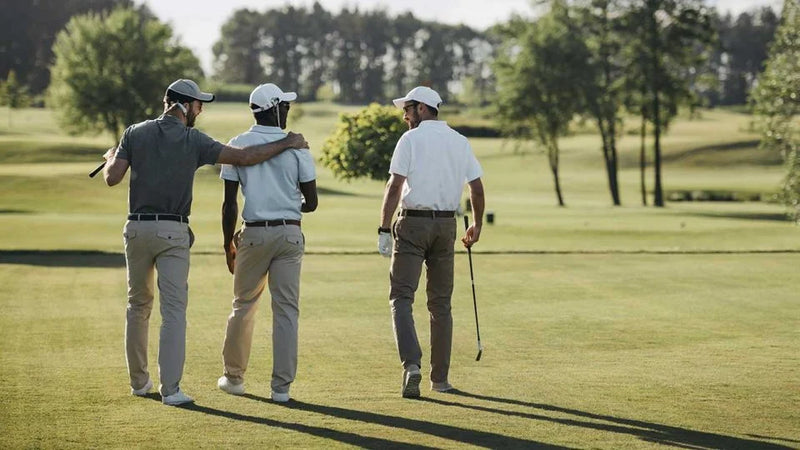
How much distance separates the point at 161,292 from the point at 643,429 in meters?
3.78

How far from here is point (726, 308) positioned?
1720cm

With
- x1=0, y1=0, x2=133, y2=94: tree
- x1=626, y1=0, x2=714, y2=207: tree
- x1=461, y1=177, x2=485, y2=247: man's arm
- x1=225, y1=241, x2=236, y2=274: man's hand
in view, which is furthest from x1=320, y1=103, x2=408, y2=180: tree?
x1=0, y1=0, x2=133, y2=94: tree

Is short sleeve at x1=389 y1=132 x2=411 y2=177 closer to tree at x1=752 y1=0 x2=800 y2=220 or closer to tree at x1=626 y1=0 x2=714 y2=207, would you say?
tree at x1=752 y1=0 x2=800 y2=220

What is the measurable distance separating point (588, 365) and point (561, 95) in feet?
212

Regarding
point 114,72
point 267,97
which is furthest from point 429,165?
point 114,72

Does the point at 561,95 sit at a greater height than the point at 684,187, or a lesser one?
greater

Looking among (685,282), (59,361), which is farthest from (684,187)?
(59,361)

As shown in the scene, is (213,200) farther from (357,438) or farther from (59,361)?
(357,438)

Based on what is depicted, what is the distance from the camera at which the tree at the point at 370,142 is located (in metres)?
41.8

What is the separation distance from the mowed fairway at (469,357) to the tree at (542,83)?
4387 cm

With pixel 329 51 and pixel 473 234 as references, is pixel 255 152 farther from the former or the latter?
pixel 329 51

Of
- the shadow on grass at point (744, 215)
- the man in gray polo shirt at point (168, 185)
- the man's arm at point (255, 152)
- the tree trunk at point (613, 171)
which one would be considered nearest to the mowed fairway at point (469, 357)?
the man in gray polo shirt at point (168, 185)

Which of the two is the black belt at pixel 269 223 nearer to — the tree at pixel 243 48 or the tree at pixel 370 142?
the tree at pixel 370 142

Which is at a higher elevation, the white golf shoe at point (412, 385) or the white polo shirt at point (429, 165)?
the white polo shirt at point (429, 165)
